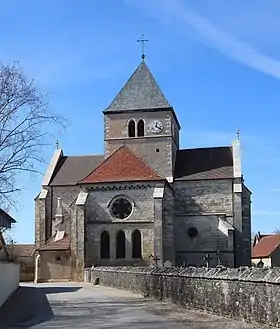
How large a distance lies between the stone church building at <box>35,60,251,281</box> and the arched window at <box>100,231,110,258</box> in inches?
3.2

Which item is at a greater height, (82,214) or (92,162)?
(92,162)

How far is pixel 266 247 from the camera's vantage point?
295ft

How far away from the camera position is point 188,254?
5297 centimetres

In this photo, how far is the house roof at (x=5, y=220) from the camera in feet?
92.1

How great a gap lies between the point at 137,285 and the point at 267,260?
58.2 meters

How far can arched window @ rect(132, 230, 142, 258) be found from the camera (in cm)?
4925

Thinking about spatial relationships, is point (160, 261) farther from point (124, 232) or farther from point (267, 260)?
point (267, 260)

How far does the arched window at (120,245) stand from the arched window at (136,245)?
854mm

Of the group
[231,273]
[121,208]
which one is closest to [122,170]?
[121,208]

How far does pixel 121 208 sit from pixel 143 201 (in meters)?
1.97

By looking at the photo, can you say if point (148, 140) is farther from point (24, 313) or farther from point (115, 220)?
point (24, 313)

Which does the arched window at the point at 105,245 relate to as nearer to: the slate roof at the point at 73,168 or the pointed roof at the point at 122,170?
the pointed roof at the point at 122,170

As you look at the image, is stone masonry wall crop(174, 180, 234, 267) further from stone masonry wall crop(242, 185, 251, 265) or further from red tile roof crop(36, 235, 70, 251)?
red tile roof crop(36, 235, 70, 251)

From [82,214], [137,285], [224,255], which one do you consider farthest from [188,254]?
[137,285]
